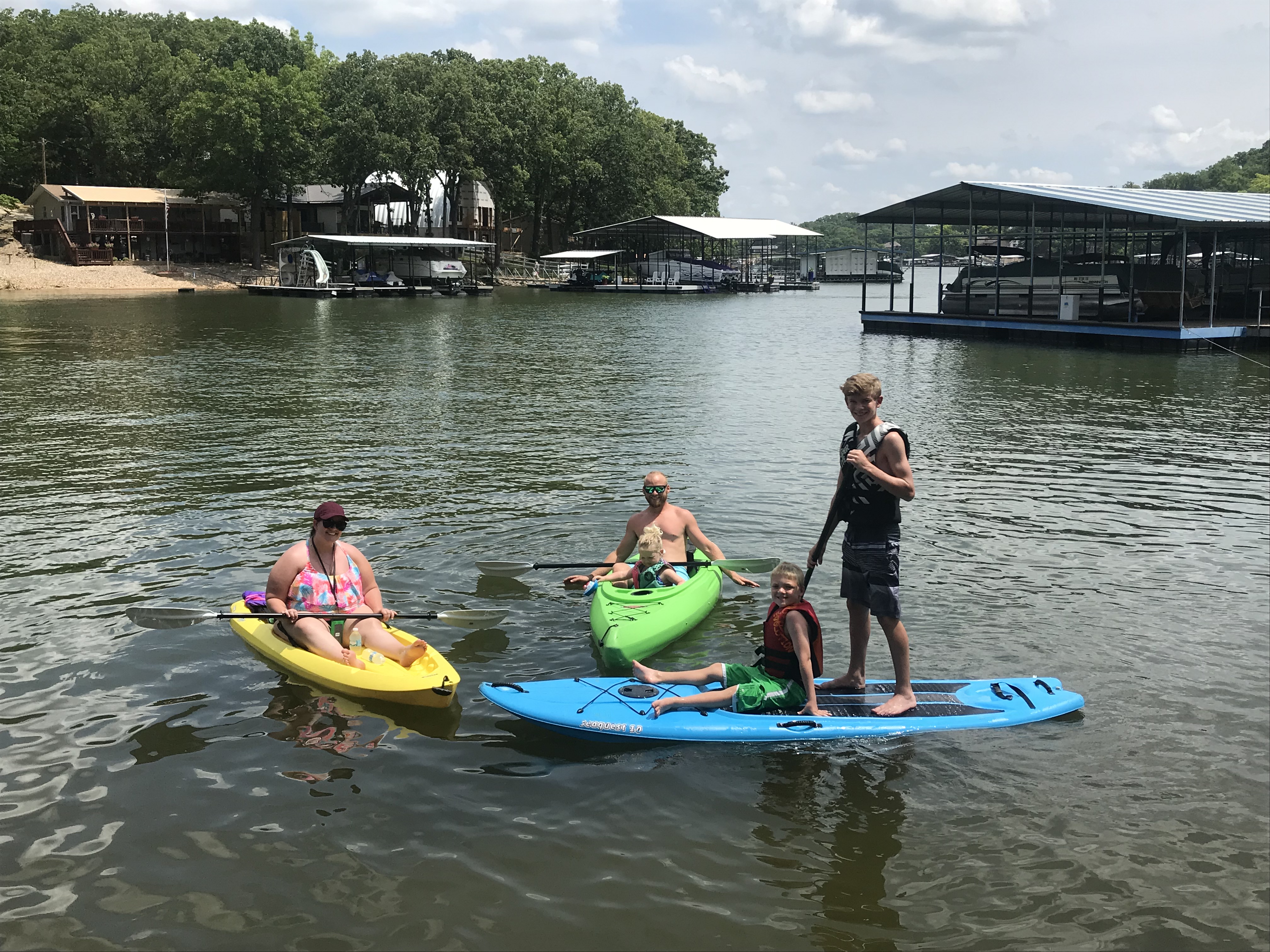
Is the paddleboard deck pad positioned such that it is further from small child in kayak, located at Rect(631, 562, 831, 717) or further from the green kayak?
the green kayak

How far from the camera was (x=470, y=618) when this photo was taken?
31.1ft

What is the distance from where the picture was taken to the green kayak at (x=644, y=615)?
30.1 feet

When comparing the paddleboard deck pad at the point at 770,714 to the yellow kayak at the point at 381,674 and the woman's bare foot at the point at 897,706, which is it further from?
the yellow kayak at the point at 381,674

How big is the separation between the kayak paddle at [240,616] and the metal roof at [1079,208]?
2850 cm

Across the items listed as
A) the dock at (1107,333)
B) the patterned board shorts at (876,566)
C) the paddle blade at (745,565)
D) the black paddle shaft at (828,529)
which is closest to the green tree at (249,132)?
the dock at (1107,333)

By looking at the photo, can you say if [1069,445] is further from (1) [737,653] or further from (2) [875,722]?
(2) [875,722]

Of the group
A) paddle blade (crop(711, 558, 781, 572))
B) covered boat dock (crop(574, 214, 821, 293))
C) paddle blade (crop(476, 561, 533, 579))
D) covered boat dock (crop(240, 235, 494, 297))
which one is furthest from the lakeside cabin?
paddle blade (crop(711, 558, 781, 572))

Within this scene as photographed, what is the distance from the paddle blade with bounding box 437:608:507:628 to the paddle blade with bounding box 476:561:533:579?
4.09 feet

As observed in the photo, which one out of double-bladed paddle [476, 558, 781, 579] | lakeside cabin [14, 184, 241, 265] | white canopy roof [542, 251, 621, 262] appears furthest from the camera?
white canopy roof [542, 251, 621, 262]

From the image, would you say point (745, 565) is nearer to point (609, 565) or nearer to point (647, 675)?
point (609, 565)

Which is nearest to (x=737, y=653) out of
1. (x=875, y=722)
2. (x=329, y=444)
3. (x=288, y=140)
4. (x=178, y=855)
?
(x=875, y=722)

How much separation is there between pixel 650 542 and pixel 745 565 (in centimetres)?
117

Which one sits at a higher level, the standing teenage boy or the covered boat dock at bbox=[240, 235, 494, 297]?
the covered boat dock at bbox=[240, 235, 494, 297]

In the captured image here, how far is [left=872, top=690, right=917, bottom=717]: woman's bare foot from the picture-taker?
7.72 metres
